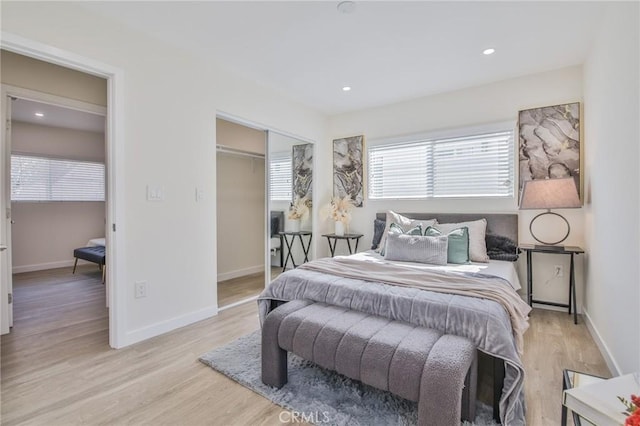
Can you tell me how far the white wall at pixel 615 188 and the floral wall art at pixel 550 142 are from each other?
0.34 metres

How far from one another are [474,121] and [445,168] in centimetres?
62

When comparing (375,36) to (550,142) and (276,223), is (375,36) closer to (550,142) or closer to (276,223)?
(550,142)

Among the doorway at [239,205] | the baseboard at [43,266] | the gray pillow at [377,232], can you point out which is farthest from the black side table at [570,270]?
the baseboard at [43,266]

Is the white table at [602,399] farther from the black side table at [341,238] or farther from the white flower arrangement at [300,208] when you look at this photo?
the white flower arrangement at [300,208]

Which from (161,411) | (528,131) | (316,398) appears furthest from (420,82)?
(161,411)

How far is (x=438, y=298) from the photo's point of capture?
1.82 m

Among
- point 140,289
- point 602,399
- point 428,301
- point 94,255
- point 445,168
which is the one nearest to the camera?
point 602,399

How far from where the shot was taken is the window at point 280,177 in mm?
3826

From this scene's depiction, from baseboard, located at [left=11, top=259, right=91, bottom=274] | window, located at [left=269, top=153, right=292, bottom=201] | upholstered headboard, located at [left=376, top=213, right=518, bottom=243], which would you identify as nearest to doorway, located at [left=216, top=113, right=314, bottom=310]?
window, located at [left=269, top=153, right=292, bottom=201]

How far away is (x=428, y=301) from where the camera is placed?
5.85 ft

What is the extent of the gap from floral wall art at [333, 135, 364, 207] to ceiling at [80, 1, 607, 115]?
1138 millimetres

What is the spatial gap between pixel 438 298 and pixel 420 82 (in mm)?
2650

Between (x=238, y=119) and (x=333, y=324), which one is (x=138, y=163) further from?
(x=333, y=324)

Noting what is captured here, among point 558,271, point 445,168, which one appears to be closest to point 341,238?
point 445,168
